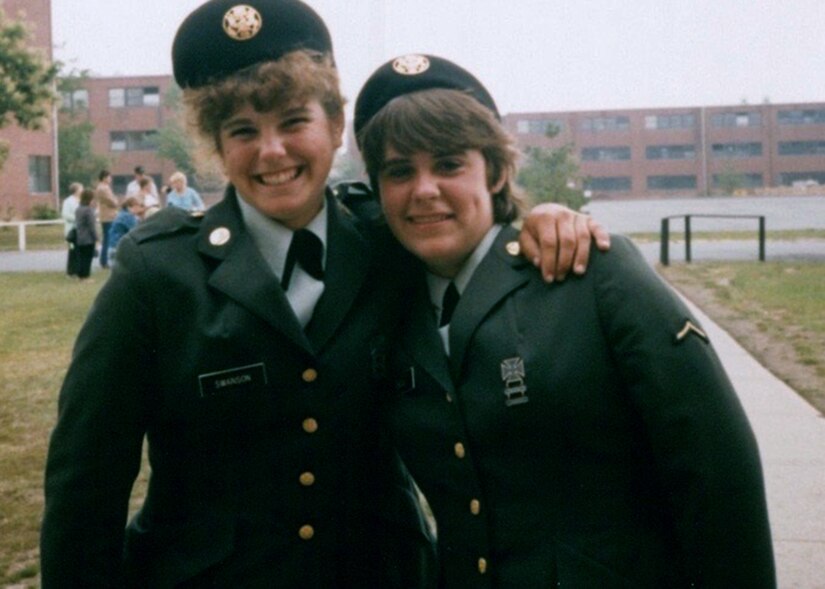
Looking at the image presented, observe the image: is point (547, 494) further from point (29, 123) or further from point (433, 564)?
point (29, 123)

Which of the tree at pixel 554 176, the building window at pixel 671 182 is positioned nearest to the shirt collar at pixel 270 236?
the tree at pixel 554 176

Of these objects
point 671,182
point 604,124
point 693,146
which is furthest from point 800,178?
point 604,124

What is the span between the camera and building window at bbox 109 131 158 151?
71000 mm

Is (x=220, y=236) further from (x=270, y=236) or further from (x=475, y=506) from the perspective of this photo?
(x=475, y=506)

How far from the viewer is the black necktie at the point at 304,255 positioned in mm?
2217

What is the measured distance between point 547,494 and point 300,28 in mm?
1135

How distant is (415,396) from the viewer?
2213 millimetres

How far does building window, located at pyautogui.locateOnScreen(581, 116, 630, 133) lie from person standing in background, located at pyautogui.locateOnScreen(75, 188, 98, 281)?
230ft

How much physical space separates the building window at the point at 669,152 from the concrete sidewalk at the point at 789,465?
76.2 meters

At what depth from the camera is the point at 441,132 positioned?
88.8 inches

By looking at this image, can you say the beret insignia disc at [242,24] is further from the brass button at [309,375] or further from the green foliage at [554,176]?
the green foliage at [554,176]

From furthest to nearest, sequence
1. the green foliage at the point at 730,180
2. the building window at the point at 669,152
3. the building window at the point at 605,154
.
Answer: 1. the building window at the point at 605,154
2. the building window at the point at 669,152
3. the green foliage at the point at 730,180

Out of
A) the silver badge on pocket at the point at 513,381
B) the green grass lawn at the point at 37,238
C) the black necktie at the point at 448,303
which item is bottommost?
the green grass lawn at the point at 37,238

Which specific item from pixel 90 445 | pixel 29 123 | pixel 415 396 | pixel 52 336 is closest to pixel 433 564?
pixel 415 396
